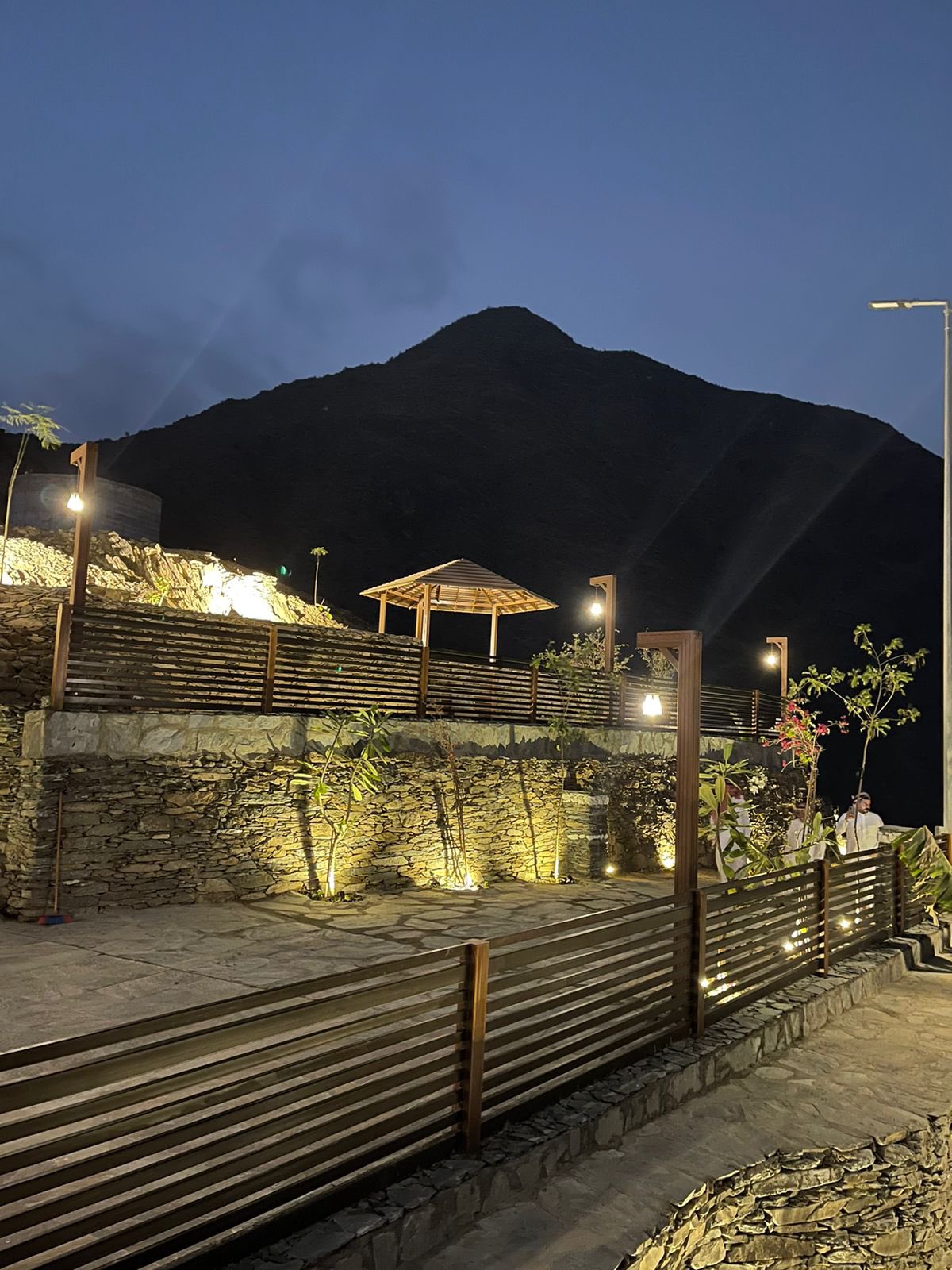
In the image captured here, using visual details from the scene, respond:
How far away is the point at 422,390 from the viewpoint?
65.5 metres

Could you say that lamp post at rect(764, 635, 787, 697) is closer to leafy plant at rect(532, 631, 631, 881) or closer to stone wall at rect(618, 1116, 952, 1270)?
leafy plant at rect(532, 631, 631, 881)

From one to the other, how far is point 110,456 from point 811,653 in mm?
41503

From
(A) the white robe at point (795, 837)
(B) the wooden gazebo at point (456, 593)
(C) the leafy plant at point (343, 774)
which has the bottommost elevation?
(A) the white robe at point (795, 837)

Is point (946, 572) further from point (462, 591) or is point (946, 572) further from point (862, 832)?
point (462, 591)

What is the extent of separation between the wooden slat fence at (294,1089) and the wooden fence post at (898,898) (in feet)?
15.1

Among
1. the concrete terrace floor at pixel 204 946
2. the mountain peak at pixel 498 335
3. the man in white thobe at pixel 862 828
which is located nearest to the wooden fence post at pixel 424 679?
the concrete terrace floor at pixel 204 946

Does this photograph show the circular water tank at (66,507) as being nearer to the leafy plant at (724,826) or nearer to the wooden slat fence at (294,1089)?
the leafy plant at (724,826)

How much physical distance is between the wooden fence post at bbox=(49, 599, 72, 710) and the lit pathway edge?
19.9ft

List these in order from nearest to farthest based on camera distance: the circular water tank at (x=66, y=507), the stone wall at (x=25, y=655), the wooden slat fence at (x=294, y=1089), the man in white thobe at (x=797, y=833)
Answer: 1. the wooden slat fence at (x=294, y=1089)
2. the stone wall at (x=25, y=655)
3. the man in white thobe at (x=797, y=833)
4. the circular water tank at (x=66, y=507)

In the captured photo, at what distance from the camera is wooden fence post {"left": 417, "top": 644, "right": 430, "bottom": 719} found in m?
11.5

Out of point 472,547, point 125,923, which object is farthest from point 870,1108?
point 472,547

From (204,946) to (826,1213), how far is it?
488 cm

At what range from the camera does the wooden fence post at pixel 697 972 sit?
5375 mm

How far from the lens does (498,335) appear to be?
7894 cm
